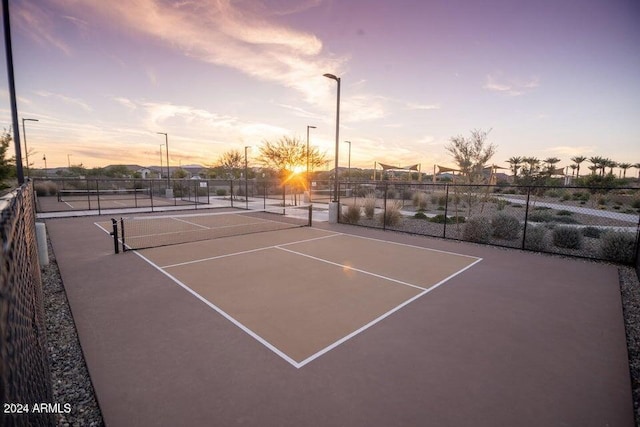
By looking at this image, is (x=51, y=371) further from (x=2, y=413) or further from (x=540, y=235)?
(x=540, y=235)

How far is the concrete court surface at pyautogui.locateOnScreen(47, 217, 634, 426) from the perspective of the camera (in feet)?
11.9

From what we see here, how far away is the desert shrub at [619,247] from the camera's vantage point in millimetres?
10203

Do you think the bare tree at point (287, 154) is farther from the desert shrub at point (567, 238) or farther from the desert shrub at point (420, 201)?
the desert shrub at point (567, 238)

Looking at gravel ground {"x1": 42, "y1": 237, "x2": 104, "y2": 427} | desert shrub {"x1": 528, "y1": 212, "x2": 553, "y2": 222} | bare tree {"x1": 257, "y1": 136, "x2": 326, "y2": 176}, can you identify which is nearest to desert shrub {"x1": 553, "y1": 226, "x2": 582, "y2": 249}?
desert shrub {"x1": 528, "y1": 212, "x2": 553, "y2": 222}

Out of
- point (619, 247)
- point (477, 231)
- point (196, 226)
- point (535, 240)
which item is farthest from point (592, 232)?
point (196, 226)

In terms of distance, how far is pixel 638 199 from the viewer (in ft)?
85.5

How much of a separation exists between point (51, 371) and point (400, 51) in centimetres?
1686

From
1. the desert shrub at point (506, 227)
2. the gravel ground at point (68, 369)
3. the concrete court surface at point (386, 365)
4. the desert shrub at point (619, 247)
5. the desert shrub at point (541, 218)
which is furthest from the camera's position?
the desert shrub at point (541, 218)

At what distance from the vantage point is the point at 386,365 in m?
4.52

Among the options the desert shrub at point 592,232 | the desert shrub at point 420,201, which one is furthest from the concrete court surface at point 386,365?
the desert shrub at point 420,201

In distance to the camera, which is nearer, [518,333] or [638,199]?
[518,333]

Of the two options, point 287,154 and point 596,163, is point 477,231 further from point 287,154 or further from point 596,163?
point 596,163

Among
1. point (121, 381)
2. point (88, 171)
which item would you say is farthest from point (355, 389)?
point (88, 171)

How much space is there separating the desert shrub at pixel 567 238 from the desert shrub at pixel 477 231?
2.43 m
